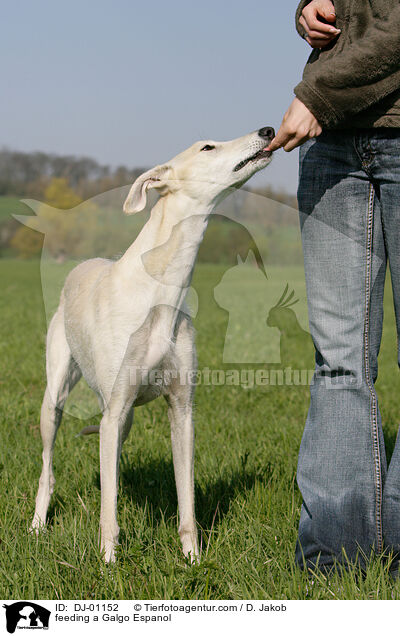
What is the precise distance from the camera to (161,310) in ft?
11.1

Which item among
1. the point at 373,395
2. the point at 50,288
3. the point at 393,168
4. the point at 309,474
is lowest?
the point at 309,474

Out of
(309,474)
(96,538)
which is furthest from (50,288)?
(309,474)

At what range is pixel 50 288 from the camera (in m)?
4.38

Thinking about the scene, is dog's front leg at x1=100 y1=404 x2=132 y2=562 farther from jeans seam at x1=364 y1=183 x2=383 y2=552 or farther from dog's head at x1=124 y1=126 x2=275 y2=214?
jeans seam at x1=364 y1=183 x2=383 y2=552

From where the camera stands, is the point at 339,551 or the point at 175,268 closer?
the point at 339,551

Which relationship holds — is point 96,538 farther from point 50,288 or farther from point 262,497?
point 50,288

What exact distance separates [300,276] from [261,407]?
315cm

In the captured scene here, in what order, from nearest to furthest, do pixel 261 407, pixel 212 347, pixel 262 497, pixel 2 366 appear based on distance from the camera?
1. pixel 262 497
2. pixel 261 407
3. pixel 2 366
4. pixel 212 347

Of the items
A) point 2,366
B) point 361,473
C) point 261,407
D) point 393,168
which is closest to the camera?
point 393,168

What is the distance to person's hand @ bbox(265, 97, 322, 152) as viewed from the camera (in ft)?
9.50

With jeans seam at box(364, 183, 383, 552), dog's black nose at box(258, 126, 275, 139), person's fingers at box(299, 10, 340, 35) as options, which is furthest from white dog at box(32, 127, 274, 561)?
jeans seam at box(364, 183, 383, 552)
